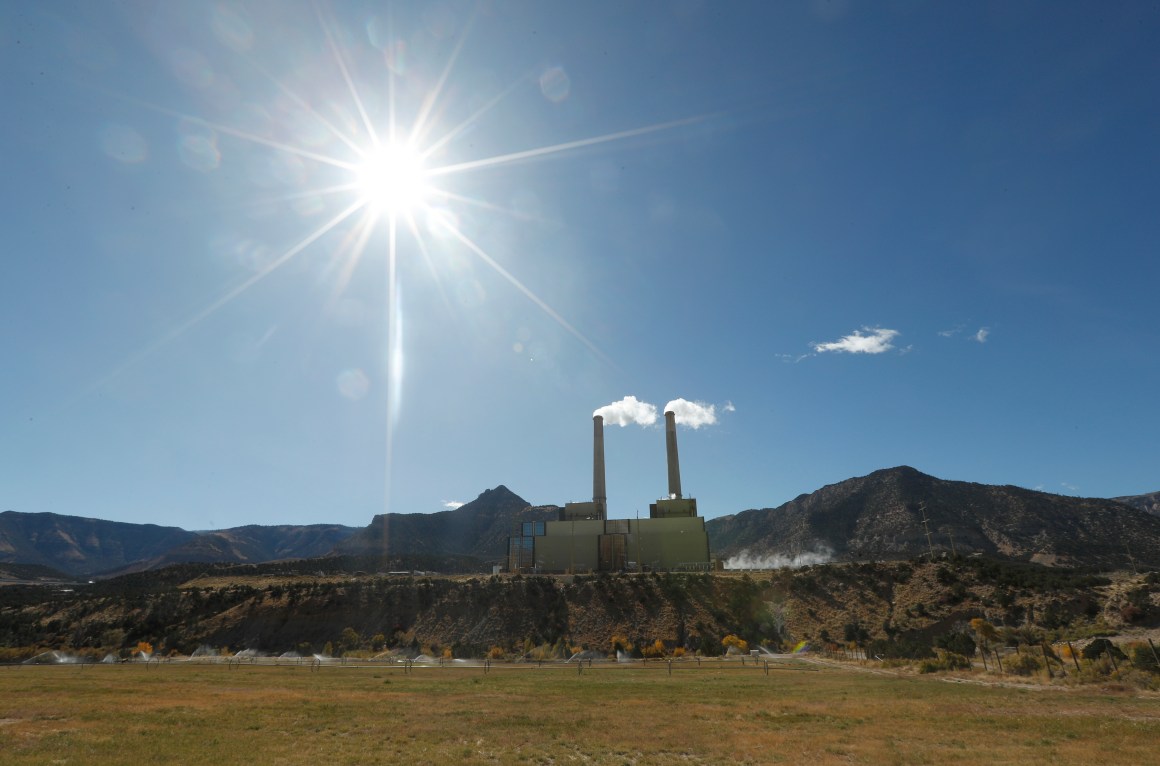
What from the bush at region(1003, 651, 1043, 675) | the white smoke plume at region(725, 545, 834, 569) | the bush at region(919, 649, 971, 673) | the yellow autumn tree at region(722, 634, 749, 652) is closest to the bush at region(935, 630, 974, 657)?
the bush at region(919, 649, 971, 673)

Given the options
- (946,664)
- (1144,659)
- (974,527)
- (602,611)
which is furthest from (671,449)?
(974,527)

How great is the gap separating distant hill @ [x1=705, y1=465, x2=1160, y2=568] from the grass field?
429 feet

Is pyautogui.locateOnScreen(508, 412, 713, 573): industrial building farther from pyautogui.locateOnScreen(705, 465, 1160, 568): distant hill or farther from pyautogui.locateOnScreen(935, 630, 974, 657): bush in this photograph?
pyautogui.locateOnScreen(705, 465, 1160, 568): distant hill

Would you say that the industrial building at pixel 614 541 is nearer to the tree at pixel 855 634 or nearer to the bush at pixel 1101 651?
the tree at pixel 855 634

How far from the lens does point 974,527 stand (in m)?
162

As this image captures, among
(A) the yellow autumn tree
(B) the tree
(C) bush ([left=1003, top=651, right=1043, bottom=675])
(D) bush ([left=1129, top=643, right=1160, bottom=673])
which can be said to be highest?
(D) bush ([left=1129, top=643, right=1160, bottom=673])

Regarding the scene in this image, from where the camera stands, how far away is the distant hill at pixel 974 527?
139 m

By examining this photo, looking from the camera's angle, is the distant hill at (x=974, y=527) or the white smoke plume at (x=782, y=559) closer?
the distant hill at (x=974, y=527)

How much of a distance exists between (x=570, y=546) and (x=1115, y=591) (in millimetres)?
65144

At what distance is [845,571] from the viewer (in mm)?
75438

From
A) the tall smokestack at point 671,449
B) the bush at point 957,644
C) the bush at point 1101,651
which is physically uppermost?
the tall smokestack at point 671,449

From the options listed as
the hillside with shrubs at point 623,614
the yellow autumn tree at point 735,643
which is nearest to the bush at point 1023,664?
the hillside with shrubs at point 623,614

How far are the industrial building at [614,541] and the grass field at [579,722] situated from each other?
54413 mm

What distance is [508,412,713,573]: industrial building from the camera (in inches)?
3551
